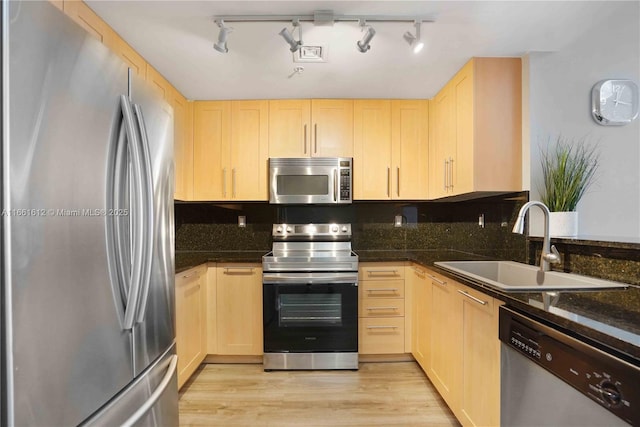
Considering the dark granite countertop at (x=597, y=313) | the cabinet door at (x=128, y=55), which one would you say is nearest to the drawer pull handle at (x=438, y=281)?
the dark granite countertop at (x=597, y=313)

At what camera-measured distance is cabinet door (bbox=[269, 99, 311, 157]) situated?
110 inches

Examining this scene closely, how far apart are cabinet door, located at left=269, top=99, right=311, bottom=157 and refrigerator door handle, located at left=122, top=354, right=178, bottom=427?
1873 mm

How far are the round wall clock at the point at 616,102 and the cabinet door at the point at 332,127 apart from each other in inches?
65.5

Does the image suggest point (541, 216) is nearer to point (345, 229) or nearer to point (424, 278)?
point (424, 278)

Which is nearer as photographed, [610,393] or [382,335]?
[610,393]

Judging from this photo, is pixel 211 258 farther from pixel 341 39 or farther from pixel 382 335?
pixel 341 39

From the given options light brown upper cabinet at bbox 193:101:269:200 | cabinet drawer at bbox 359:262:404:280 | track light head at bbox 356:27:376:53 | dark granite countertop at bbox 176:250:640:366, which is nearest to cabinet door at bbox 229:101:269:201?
light brown upper cabinet at bbox 193:101:269:200

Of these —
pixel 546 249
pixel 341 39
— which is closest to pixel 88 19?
pixel 341 39

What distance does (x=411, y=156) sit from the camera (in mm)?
2838

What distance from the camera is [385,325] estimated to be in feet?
8.66

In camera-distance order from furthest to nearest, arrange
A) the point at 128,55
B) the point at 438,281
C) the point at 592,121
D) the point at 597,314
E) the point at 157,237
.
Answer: the point at 438,281, the point at 592,121, the point at 128,55, the point at 157,237, the point at 597,314

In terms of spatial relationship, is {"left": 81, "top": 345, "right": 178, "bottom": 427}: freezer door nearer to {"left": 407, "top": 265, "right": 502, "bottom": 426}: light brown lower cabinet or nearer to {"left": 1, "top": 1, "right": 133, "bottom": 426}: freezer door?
{"left": 1, "top": 1, "right": 133, "bottom": 426}: freezer door

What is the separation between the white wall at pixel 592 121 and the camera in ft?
6.34

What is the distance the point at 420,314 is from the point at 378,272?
0.45 m
